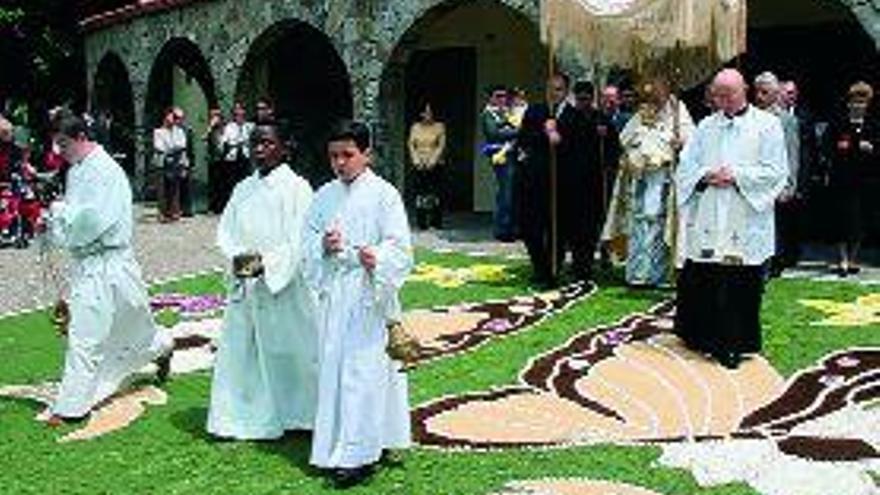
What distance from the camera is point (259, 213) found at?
24.3 feet

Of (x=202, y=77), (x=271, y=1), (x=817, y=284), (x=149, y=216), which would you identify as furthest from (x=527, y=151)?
(x=202, y=77)

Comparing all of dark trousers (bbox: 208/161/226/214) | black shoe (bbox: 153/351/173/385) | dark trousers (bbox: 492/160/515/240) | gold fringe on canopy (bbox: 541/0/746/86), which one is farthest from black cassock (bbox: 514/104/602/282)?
dark trousers (bbox: 208/161/226/214)

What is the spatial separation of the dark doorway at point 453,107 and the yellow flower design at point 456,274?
265 inches

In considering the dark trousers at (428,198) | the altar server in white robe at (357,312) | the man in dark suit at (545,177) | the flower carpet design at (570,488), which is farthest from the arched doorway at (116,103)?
the flower carpet design at (570,488)

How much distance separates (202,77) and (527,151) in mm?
14269

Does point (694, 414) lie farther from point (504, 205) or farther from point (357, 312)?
point (504, 205)

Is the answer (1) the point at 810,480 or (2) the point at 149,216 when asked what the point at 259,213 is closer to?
(1) the point at 810,480

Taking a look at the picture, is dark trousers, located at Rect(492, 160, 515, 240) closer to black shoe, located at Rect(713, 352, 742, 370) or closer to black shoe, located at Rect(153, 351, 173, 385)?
black shoe, located at Rect(713, 352, 742, 370)

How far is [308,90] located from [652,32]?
12.2 metres

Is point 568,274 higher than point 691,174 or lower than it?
lower

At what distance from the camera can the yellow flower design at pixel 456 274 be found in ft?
41.5

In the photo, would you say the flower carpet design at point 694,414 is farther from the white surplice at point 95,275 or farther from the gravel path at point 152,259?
the gravel path at point 152,259

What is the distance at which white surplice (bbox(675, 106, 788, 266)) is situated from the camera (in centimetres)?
873

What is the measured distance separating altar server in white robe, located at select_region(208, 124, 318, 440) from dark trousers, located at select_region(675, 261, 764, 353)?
2.81m
